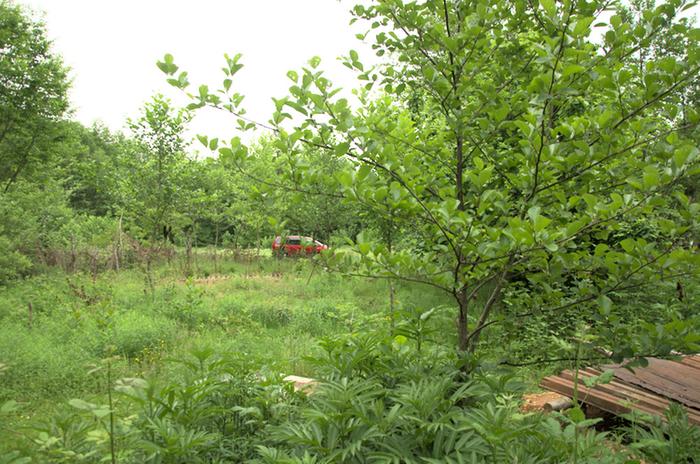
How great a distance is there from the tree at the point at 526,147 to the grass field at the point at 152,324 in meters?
0.81

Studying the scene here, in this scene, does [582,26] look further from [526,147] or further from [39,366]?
[39,366]

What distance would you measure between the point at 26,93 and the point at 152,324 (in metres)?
9.74

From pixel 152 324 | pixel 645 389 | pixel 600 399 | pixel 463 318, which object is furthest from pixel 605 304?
pixel 152 324

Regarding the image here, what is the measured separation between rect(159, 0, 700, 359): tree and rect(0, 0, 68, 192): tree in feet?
45.6

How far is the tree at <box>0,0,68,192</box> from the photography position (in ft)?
42.0

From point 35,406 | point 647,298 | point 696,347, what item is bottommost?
point 35,406

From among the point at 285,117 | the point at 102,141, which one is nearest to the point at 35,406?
the point at 285,117

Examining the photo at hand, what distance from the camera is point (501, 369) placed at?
2.32 metres

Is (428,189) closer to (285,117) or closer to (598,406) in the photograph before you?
(285,117)

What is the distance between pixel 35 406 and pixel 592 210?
555cm

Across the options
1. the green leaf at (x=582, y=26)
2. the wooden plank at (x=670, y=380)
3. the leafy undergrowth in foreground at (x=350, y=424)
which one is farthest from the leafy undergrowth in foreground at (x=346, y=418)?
the green leaf at (x=582, y=26)

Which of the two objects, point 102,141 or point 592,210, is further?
point 102,141

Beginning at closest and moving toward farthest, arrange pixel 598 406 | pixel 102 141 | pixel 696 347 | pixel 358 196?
pixel 696 347 < pixel 358 196 < pixel 598 406 < pixel 102 141

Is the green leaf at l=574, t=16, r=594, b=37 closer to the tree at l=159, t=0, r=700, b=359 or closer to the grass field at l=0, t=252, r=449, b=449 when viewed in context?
the tree at l=159, t=0, r=700, b=359
